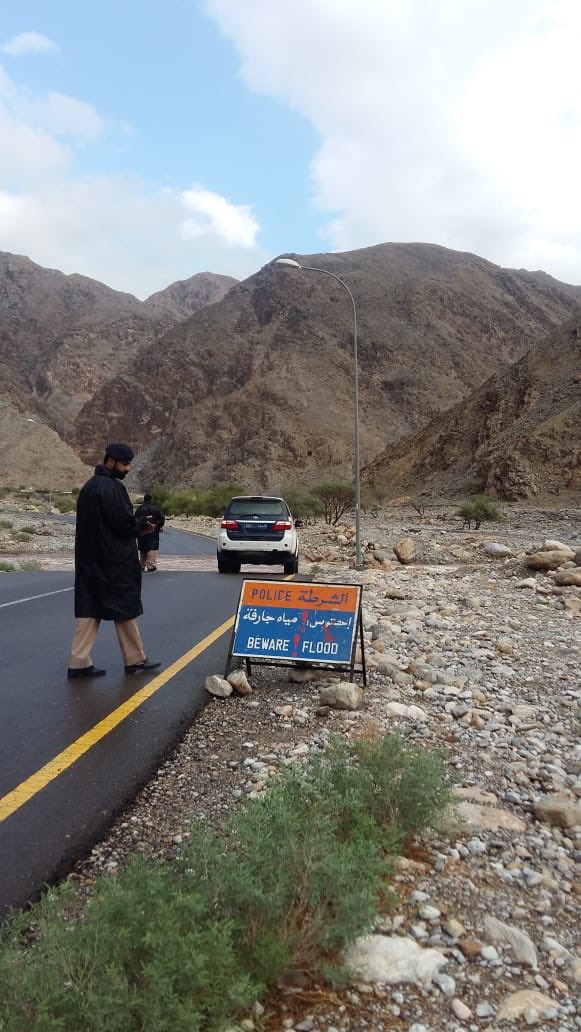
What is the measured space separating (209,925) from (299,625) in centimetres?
404

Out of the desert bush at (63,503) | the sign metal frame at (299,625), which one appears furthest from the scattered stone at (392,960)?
the desert bush at (63,503)

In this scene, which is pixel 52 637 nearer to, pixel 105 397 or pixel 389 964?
pixel 389 964

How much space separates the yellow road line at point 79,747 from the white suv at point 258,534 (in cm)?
866

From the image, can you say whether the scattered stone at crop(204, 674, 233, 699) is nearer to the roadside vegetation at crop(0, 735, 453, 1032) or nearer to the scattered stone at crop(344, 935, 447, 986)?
the roadside vegetation at crop(0, 735, 453, 1032)

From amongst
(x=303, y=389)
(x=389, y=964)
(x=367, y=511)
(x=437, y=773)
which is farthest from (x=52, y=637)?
(x=303, y=389)

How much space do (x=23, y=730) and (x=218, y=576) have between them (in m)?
11.3

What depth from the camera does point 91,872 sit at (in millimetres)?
3311

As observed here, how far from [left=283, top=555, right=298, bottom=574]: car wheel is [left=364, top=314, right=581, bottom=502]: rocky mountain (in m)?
34.0

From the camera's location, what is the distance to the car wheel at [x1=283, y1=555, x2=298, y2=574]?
16297mm

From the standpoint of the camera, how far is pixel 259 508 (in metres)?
16.5

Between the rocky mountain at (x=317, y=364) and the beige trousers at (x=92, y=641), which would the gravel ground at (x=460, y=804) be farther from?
the rocky mountain at (x=317, y=364)

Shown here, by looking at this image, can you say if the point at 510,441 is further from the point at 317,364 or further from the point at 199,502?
the point at 317,364

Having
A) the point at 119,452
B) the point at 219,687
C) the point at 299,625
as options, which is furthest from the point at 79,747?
the point at 119,452

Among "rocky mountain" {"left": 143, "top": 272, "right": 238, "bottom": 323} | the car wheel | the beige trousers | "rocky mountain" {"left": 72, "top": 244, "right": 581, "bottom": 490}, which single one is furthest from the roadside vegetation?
"rocky mountain" {"left": 143, "top": 272, "right": 238, "bottom": 323}
